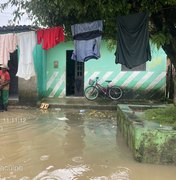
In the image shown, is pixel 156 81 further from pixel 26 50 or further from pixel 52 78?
pixel 26 50

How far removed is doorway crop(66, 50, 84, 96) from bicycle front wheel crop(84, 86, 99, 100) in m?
0.72

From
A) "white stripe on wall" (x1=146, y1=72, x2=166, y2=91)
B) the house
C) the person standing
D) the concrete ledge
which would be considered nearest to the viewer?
the concrete ledge

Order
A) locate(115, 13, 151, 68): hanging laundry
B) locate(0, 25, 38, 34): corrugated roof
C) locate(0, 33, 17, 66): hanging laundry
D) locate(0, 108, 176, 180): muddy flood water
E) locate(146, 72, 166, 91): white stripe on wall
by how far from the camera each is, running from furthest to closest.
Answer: locate(146, 72, 166, 91): white stripe on wall, locate(0, 25, 38, 34): corrugated roof, locate(0, 33, 17, 66): hanging laundry, locate(115, 13, 151, 68): hanging laundry, locate(0, 108, 176, 180): muddy flood water

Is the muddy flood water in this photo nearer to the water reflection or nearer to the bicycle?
the water reflection

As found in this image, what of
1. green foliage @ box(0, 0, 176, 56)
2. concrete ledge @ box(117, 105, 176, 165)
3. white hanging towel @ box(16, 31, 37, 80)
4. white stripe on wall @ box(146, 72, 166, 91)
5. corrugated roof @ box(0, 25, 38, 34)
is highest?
corrugated roof @ box(0, 25, 38, 34)

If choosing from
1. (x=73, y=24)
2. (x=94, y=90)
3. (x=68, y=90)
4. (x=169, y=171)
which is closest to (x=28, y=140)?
(x=73, y=24)

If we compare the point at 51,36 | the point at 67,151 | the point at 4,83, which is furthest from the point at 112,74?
the point at 67,151

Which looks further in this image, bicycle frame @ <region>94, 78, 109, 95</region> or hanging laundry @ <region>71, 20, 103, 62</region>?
bicycle frame @ <region>94, 78, 109, 95</region>

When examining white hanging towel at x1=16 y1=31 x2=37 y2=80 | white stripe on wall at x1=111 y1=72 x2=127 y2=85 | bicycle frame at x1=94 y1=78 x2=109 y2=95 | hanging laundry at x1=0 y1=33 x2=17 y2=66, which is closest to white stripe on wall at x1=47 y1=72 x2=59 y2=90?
bicycle frame at x1=94 y1=78 x2=109 y2=95

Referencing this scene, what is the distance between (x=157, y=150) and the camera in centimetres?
604

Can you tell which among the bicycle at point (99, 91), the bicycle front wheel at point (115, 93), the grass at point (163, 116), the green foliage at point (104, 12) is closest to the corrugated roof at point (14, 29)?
the bicycle at point (99, 91)

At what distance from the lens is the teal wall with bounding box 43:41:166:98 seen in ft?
46.2

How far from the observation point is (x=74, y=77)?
15531mm

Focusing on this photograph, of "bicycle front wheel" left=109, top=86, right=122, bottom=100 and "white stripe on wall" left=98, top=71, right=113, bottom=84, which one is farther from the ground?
"white stripe on wall" left=98, top=71, right=113, bottom=84
